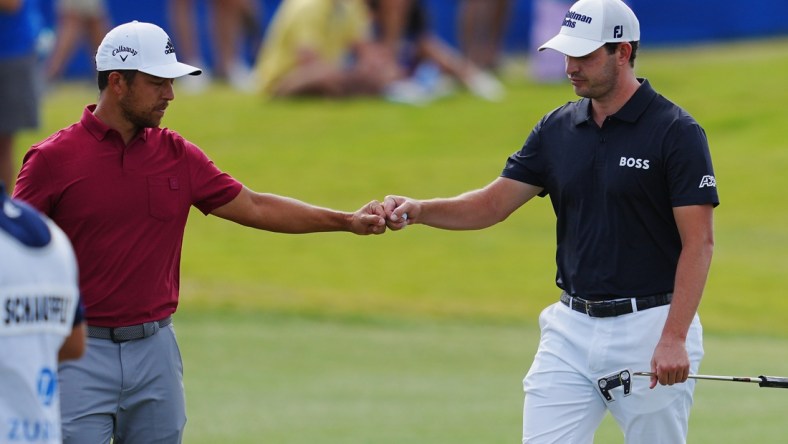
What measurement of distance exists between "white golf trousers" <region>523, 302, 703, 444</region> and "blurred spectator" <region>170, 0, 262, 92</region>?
50.2 feet

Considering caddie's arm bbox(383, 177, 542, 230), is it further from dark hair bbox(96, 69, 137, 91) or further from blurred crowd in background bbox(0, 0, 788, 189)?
blurred crowd in background bbox(0, 0, 788, 189)

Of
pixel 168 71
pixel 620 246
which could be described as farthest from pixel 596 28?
pixel 168 71

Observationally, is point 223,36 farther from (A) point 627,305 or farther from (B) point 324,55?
(A) point 627,305

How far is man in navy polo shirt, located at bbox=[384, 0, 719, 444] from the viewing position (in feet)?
21.0

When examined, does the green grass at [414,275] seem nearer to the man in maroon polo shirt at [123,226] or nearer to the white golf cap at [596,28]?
the man in maroon polo shirt at [123,226]

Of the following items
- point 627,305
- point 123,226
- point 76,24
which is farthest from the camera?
point 76,24

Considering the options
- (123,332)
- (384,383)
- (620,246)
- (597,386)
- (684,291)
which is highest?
(620,246)

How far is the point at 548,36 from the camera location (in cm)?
2152

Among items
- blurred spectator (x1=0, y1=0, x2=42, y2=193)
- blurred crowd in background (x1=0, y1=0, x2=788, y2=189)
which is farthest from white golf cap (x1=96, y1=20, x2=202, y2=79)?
blurred crowd in background (x1=0, y1=0, x2=788, y2=189)

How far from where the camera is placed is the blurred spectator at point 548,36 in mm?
21266

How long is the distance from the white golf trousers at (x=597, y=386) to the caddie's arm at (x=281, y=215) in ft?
3.90

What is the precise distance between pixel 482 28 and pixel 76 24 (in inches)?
236

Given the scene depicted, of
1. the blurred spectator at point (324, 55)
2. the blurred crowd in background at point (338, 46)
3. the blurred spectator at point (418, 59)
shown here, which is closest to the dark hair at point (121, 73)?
the blurred crowd in background at point (338, 46)

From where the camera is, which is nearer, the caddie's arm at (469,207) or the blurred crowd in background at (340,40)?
the caddie's arm at (469,207)
